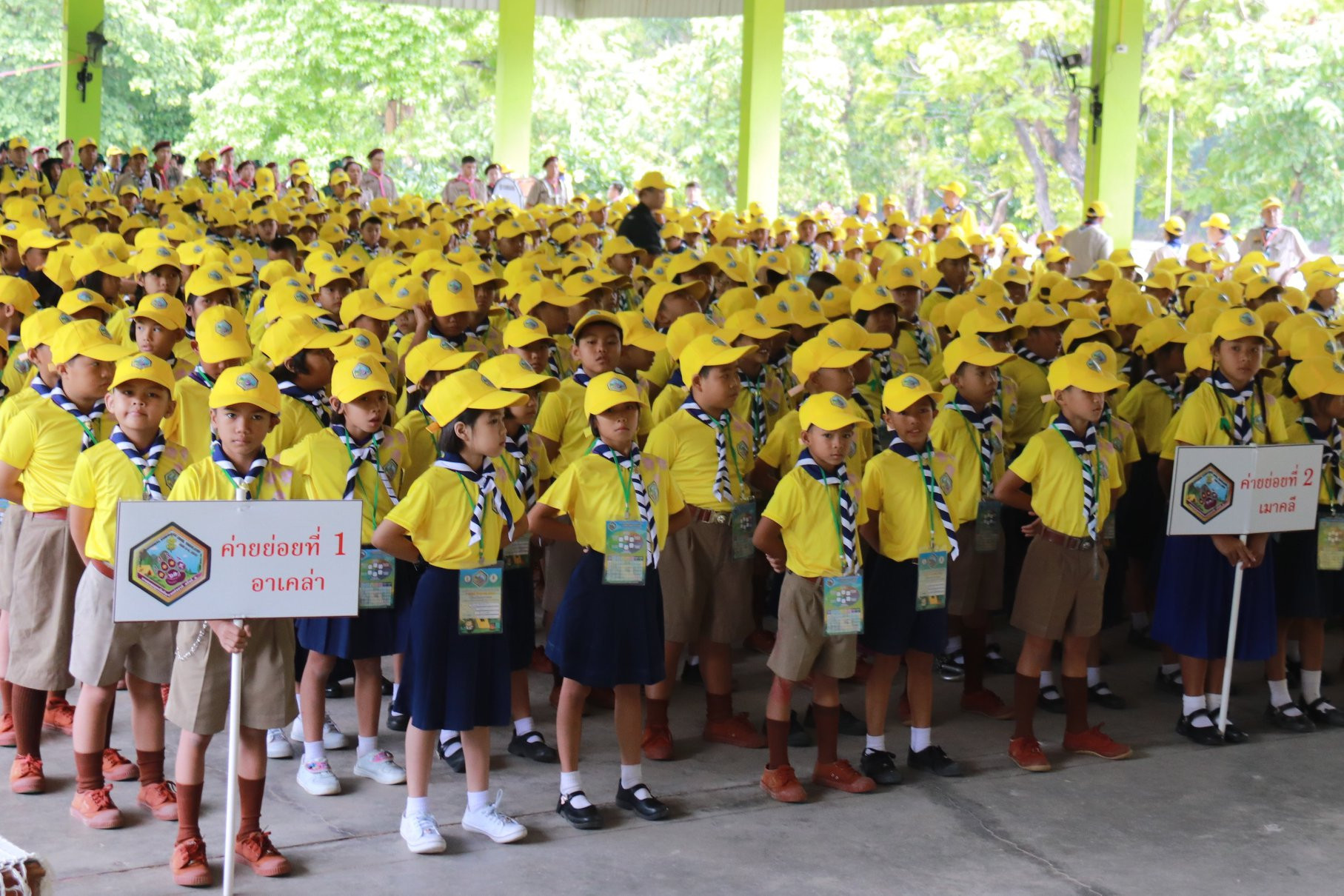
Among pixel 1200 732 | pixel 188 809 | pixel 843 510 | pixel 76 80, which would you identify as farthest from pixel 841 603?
pixel 76 80

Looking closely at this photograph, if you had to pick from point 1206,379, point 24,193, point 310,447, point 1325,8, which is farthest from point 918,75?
point 310,447

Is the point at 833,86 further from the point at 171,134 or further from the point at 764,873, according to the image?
the point at 764,873

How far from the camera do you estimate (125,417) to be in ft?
16.8

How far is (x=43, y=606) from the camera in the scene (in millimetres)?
5527

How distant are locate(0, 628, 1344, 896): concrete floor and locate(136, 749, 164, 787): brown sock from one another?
13 cm

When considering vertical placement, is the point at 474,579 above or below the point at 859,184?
below

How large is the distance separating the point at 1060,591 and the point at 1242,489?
3.05 feet

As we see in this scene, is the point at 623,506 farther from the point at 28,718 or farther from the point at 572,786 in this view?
the point at 28,718

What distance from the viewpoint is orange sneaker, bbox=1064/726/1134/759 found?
21.2 ft

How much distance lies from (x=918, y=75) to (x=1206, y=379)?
2884cm

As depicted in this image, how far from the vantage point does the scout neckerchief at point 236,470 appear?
4.93 m

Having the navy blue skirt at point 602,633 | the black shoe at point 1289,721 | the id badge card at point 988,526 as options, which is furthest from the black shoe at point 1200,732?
the navy blue skirt at point 602,633

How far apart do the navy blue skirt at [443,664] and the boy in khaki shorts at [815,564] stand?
1.21 metres

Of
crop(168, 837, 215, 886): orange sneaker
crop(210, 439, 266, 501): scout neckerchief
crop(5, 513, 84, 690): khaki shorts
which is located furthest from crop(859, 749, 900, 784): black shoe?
crop(5, 513, 84, 690): khaki shorts
